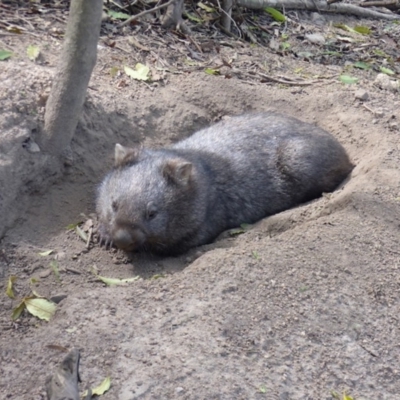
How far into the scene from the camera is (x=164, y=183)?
5766 millimetres

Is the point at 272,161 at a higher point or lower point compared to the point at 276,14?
lower

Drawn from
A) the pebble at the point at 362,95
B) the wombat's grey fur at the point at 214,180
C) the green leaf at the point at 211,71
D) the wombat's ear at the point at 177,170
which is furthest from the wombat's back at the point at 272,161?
the green leaf at the point at 211,71

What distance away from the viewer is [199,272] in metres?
4.66

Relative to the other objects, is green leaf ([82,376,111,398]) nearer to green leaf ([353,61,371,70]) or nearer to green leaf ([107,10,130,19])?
green leaf ([107,10,130,19])

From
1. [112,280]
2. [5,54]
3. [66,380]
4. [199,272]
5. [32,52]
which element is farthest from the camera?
[32,52]

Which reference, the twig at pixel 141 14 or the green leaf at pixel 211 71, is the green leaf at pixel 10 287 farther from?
the twig at pixel 141 14

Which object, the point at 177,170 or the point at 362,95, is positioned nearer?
the point at 177,170

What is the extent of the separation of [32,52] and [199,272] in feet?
10.4

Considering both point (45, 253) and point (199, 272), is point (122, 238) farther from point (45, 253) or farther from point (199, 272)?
point (199, 272)

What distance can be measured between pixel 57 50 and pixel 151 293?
341 centimetres

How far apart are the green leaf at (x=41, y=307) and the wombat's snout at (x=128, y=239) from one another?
2.98ft

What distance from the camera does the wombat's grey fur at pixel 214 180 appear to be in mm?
5629

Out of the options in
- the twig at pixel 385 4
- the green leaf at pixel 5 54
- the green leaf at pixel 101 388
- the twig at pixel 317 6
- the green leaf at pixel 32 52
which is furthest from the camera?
the twig at pixel 385 4

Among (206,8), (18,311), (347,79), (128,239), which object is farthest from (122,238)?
(206,8)
